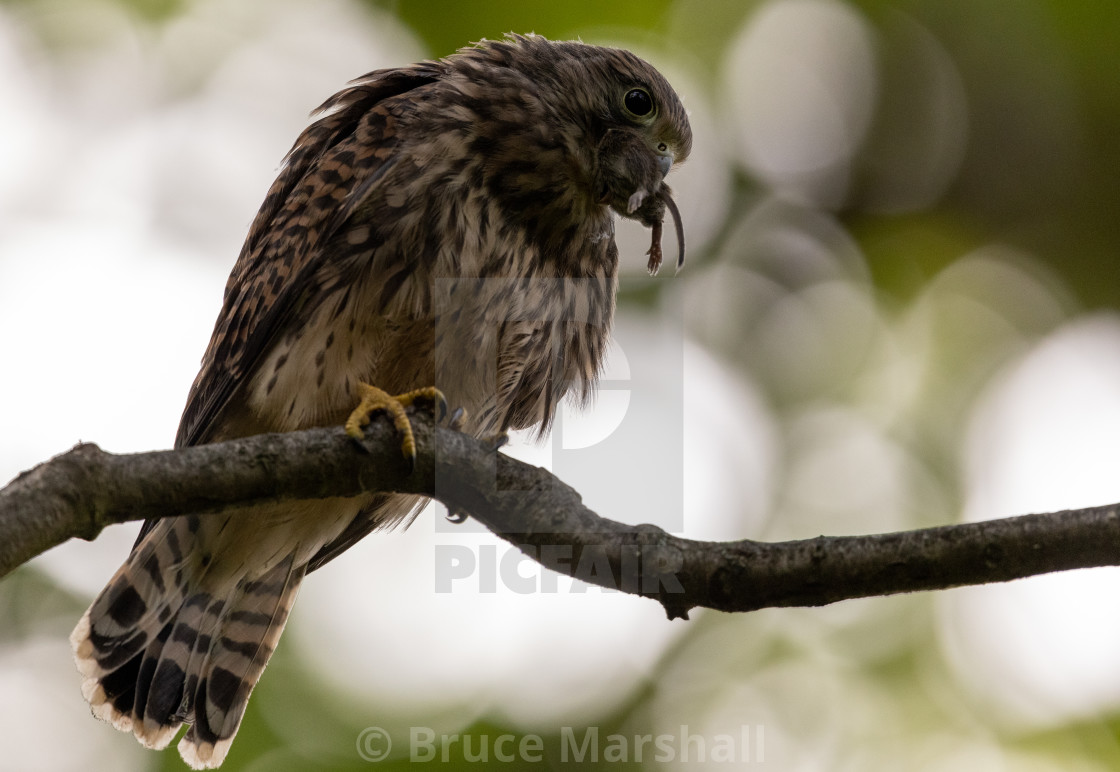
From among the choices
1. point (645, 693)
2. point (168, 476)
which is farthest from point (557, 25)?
point (168, 476)

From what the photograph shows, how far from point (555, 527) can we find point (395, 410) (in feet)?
1.57

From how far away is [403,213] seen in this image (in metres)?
3.30

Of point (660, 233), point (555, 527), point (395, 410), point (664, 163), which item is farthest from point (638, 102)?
point (555, 527)

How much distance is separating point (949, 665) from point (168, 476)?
12.6ft

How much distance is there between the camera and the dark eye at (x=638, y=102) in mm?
3715

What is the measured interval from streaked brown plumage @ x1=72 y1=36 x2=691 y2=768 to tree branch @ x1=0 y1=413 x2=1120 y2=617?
75cm

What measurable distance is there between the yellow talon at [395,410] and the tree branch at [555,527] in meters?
0.03

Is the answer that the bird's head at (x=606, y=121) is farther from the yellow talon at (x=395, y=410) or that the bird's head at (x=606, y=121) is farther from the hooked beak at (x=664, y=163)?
the yellow talon at (x=395, y=410)

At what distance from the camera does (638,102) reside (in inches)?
147

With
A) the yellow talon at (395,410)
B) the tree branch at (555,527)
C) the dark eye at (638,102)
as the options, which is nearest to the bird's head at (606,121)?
the dark eye at (638,102)

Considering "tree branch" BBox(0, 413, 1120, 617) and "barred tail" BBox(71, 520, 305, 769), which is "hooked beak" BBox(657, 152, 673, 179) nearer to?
"tree branch" BBox(0, 413, 1120, 617)

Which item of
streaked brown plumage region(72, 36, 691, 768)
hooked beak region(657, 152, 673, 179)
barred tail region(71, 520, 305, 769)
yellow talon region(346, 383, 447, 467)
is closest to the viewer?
yellow talon region(346, 383, 447, 467)

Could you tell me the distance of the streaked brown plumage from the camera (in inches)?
130

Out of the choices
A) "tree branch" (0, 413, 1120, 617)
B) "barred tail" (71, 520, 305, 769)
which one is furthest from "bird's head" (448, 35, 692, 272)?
"barred tail" (71, 520, 305, 769)
